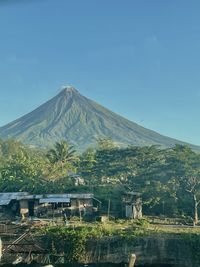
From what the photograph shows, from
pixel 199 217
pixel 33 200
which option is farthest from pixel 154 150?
pixel 33 200

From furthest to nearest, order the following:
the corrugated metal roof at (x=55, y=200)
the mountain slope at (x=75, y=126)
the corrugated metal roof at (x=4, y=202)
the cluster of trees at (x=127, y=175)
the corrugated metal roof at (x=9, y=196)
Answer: the mountain slope at (x=75, y=126) → the corrugated metal roof at (x=9, y=196) → the corrugated metal roof at (x=4, y=202) → the cluster of trees at (x=127, y=175) → the corrugated metal roof at (x=55, y=200)

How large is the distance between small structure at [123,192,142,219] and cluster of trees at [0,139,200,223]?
87 centimetres

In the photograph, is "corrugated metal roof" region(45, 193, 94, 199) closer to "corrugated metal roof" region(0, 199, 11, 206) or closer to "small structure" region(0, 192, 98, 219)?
"small structure" region(0, 192, 98, 219)

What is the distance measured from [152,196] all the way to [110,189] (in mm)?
4477

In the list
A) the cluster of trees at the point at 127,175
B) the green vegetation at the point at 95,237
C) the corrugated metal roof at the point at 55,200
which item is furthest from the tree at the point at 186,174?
the corrugated metal roof at the point at 55,200

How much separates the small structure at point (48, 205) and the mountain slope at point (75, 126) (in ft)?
279

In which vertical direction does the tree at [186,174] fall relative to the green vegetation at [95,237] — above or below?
above

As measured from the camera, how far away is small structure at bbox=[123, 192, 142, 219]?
37197 millimetres

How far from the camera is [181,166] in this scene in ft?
129

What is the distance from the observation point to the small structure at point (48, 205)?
37656mm

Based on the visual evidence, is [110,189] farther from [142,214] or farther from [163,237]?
[163,237]

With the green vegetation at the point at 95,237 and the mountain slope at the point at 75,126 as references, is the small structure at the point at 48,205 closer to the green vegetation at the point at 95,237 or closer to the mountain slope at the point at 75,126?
the green vegetation at the point at 95,237

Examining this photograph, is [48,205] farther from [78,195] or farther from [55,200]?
[78,195]

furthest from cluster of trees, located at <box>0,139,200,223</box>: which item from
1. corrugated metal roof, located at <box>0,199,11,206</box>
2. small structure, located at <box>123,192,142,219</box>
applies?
corrugated metal roof, located at <box>0,199,11,206</box>
